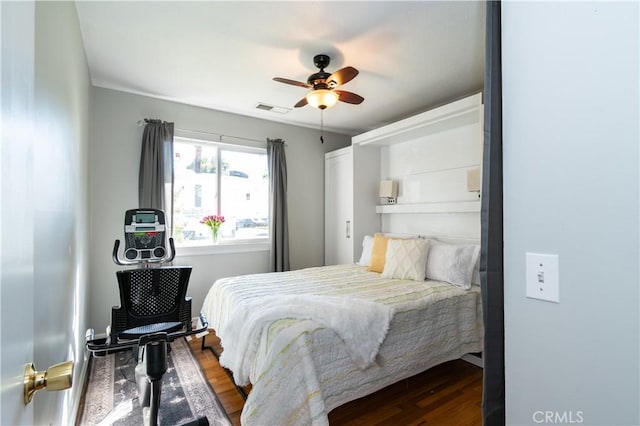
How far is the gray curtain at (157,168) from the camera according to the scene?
341 cm

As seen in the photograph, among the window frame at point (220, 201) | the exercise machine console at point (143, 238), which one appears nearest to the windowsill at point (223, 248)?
the window frame at point (220, 201)

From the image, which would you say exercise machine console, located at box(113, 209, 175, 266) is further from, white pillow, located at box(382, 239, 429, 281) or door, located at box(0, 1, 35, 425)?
white pillow, located at box(382, 239, 429, 281)

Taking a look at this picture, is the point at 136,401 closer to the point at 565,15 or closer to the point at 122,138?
the point at 122,138

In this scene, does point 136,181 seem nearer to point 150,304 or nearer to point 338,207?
point 150,304

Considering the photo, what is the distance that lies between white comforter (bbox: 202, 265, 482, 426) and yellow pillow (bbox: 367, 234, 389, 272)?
0.54m

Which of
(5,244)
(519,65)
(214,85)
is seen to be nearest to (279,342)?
(5,244)

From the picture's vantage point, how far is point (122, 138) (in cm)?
342

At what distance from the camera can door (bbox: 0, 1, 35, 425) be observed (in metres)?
0.50

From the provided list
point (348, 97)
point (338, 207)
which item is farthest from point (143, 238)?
point (338, 207)

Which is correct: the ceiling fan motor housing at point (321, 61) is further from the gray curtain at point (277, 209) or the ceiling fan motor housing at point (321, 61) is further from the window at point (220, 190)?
the window at point (220, 190)

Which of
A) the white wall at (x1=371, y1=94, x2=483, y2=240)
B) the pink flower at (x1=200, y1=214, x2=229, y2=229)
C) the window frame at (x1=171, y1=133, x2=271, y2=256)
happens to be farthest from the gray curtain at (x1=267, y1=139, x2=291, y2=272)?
the white wall at (x1=371, y1=94, x2=483, y2=240)

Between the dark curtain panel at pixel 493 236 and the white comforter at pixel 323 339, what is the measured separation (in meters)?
0.99

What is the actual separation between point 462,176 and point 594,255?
2840mm

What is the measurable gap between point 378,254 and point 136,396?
2.58m
